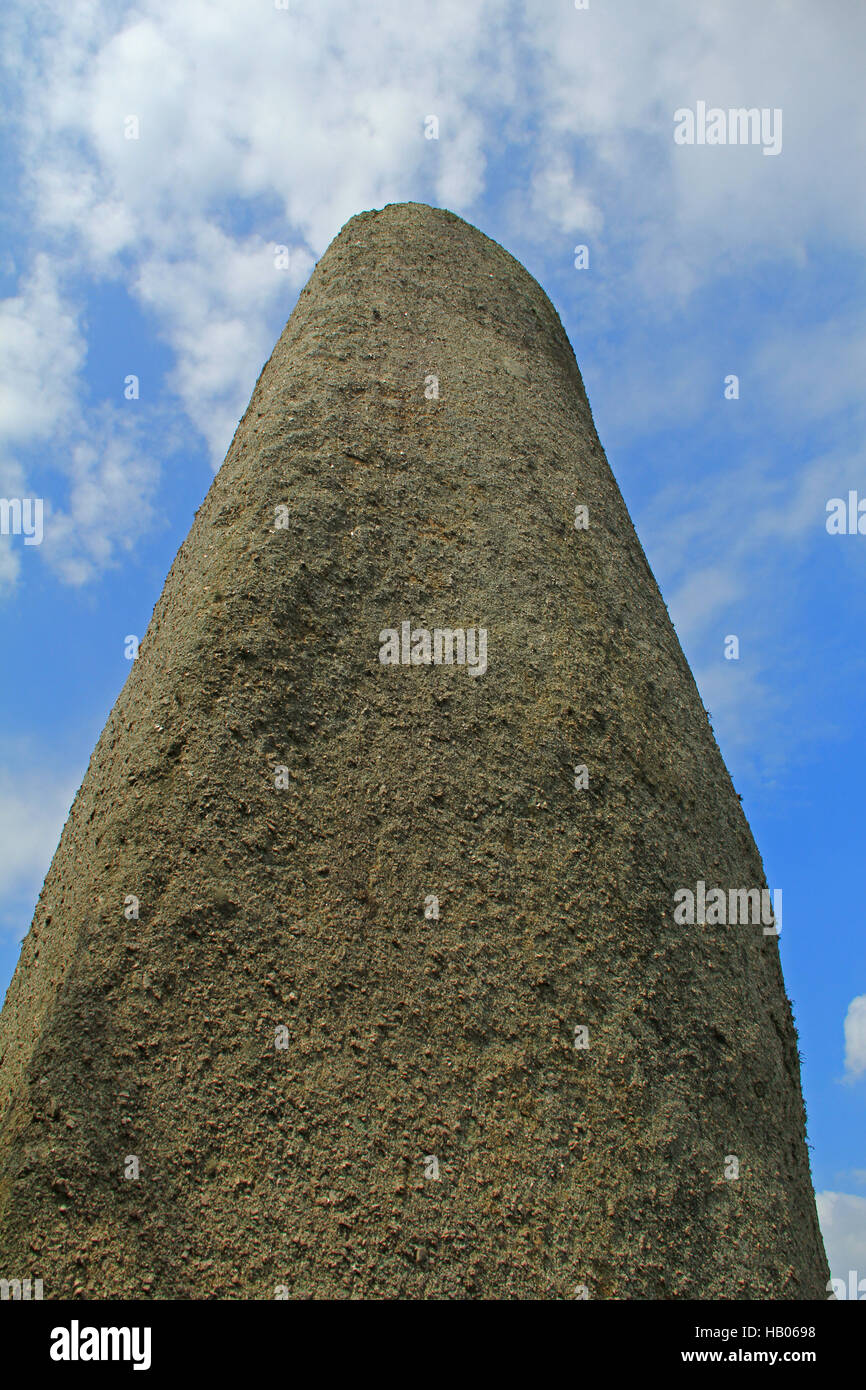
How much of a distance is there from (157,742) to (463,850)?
1.26m

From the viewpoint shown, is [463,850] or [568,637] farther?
[568,637]

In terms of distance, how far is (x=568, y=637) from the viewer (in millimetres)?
4340

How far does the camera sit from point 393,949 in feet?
11.1

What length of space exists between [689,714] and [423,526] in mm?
1638

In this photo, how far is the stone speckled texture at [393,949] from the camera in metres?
2.87

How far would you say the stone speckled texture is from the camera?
2871 millimetres

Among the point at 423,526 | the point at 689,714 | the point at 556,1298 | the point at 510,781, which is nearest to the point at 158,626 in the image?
the point at 423,526
